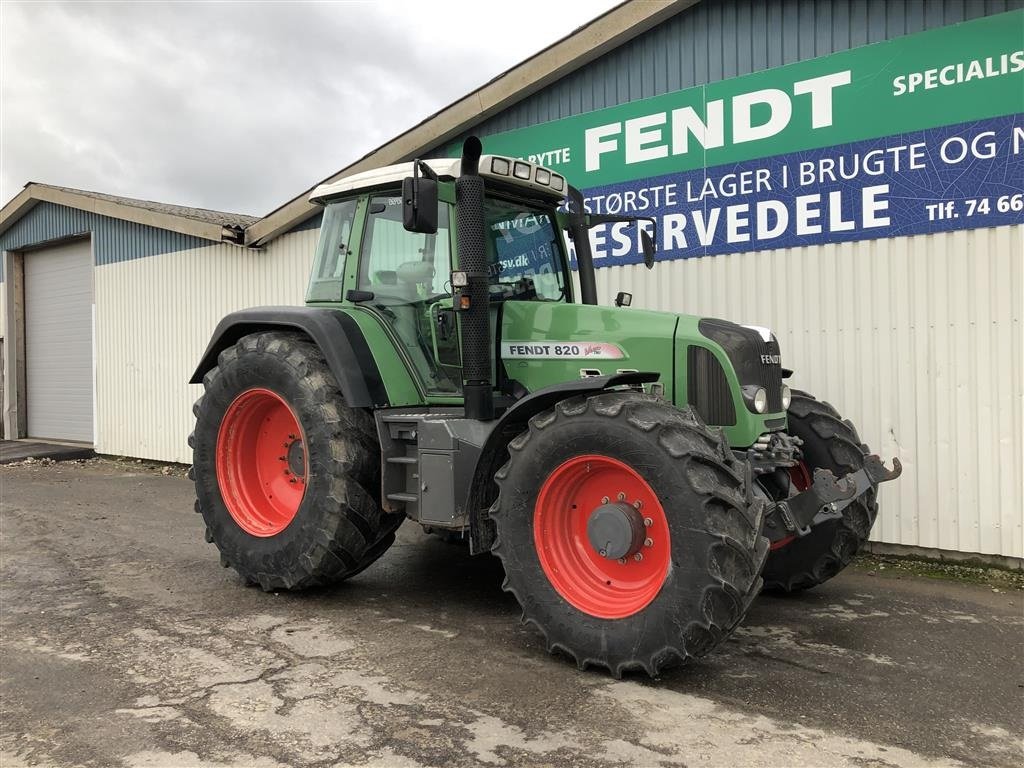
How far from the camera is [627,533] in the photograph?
3969 mm

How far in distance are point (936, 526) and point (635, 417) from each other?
372 cm

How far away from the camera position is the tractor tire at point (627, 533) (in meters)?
3.66

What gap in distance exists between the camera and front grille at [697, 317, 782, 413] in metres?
4.57

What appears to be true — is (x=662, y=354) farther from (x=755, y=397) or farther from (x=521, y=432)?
(x=521, y=432)

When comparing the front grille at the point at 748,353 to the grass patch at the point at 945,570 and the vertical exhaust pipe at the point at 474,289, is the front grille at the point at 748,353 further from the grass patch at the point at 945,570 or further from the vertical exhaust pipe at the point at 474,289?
the grass patch at the point at 945,570

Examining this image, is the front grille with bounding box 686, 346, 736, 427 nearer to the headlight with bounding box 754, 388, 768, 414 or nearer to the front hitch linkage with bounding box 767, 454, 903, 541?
the headlight with bounding box 754, 388, 768, 414

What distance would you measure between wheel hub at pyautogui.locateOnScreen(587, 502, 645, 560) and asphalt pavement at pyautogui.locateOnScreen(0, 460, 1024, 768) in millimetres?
601

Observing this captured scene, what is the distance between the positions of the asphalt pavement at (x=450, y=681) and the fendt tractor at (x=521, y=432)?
331 mm

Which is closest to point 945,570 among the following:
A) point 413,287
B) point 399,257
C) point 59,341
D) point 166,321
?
point 413,287

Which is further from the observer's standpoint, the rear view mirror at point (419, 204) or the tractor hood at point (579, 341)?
the tractor hood at point (579, 341)

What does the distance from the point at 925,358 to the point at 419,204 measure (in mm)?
4193

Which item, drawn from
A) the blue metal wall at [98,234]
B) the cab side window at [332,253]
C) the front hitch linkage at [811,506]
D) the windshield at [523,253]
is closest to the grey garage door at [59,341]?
the blue metal wall at [98,234]

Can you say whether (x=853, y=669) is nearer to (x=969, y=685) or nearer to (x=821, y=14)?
(x=969, y=685)

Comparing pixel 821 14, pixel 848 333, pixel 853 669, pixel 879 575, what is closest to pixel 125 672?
pixel 853 669
